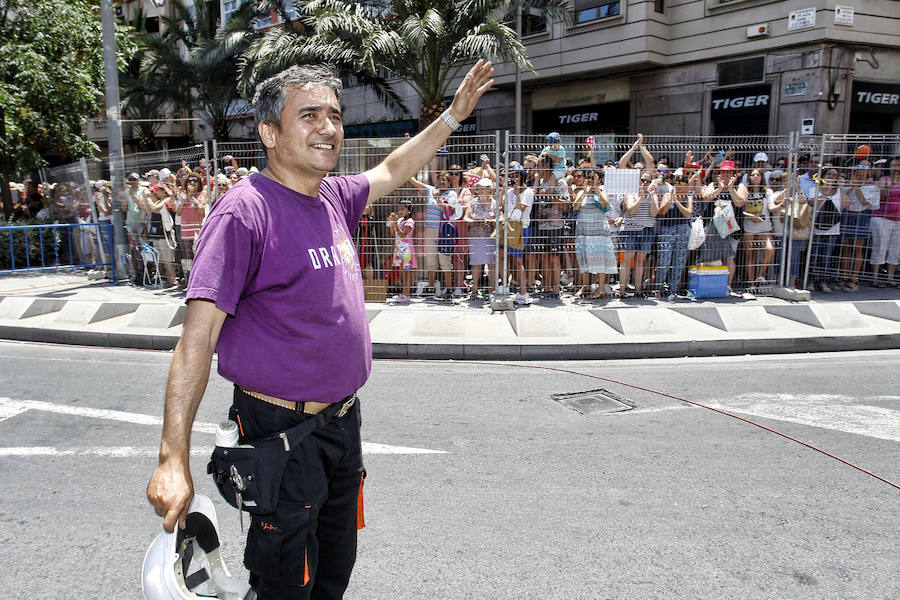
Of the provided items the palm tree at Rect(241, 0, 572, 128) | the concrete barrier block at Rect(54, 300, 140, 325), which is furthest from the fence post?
the palm tree at Rect(241, 0, 572, 128)

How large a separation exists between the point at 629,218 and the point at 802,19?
9.13 metres

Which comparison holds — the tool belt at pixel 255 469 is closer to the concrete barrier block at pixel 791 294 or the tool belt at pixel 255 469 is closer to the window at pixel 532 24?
the concrete barrier block at pixel 791 294

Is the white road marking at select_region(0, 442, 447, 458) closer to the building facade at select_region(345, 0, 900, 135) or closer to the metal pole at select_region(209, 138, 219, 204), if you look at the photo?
the metal pole at select_region(209, 138, 219, 204)

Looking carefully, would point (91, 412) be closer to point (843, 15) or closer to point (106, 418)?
point (106, 418)

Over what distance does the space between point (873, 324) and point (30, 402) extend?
9.48 meters

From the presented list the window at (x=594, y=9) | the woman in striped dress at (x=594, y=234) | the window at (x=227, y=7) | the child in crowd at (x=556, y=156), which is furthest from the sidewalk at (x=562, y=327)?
the window at (x=227, y=7)

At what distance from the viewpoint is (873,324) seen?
837 cm

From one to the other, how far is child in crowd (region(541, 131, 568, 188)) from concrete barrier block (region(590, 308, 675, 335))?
7.45 ft

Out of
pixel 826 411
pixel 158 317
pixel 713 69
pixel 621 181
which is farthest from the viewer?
pixel 713 69

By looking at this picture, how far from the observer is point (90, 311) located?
9.27 meters

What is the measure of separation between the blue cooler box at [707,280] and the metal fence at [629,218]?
0.59 feet

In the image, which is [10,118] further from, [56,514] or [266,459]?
[266,459]


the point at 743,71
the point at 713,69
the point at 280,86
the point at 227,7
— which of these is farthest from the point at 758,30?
the point at 227,7

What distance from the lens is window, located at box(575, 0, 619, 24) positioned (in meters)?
18.1
